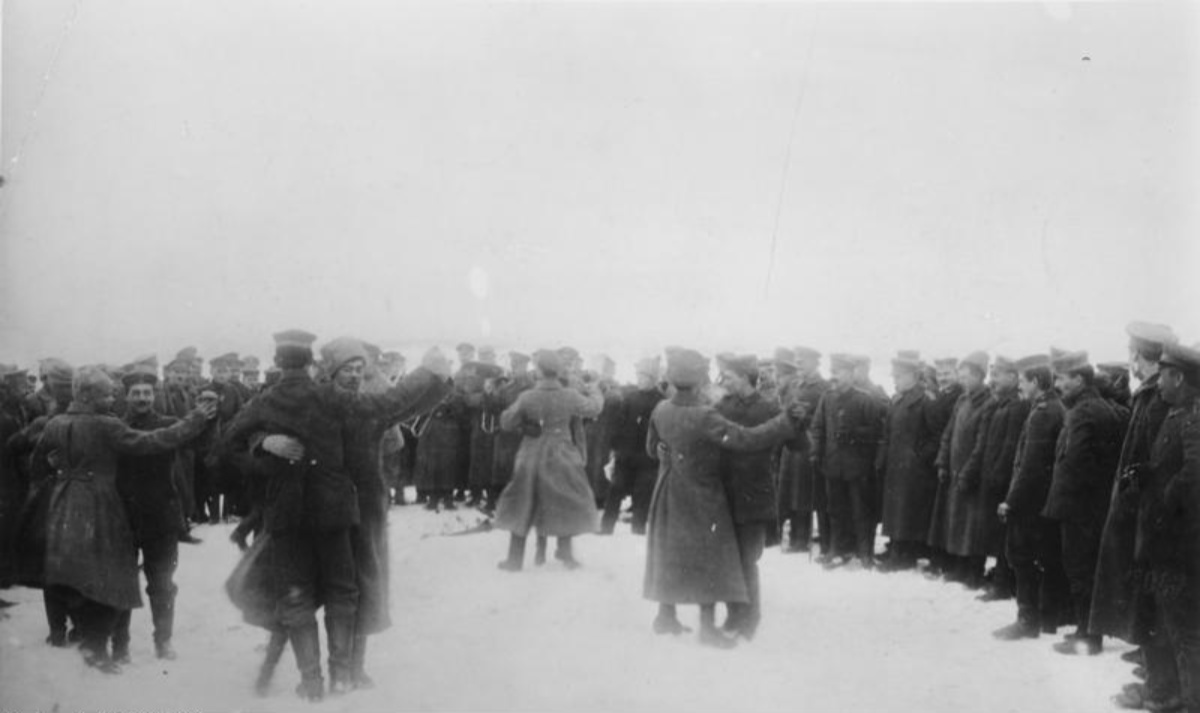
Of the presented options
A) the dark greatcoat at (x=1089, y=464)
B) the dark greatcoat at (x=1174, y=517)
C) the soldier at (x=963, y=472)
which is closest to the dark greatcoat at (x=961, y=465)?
the soldier at (x=963, y=472)

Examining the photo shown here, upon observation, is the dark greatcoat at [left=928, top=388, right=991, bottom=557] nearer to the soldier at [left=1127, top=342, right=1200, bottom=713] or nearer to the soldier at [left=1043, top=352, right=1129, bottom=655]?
the soldier at [left=1043, top=352, right=1129, bottom=655]

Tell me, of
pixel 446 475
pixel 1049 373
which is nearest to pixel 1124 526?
pixel 1049 373

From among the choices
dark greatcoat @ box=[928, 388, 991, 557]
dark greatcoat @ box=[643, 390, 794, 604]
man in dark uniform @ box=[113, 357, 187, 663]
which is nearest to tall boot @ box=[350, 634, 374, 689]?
man in dark uniform @ box=[113, 357, 187, 663]

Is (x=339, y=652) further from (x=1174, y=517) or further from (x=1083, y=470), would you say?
(x=1083, y=470)

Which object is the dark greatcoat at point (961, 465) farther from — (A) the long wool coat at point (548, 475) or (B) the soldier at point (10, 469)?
(B) the soldier at point (10, 469)

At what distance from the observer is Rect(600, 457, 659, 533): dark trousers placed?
40.3ft

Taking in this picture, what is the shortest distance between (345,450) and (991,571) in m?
6.32

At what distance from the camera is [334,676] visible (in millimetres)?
6527

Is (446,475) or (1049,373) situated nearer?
(1049,373)

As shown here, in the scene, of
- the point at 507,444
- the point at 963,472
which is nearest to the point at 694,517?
the point at 963,472

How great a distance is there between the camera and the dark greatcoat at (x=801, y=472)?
1177 cm

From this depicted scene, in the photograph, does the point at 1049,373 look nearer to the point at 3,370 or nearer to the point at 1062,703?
the point at 1062,703

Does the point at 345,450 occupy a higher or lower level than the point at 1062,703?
higher

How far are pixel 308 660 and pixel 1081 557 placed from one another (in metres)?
5.22
